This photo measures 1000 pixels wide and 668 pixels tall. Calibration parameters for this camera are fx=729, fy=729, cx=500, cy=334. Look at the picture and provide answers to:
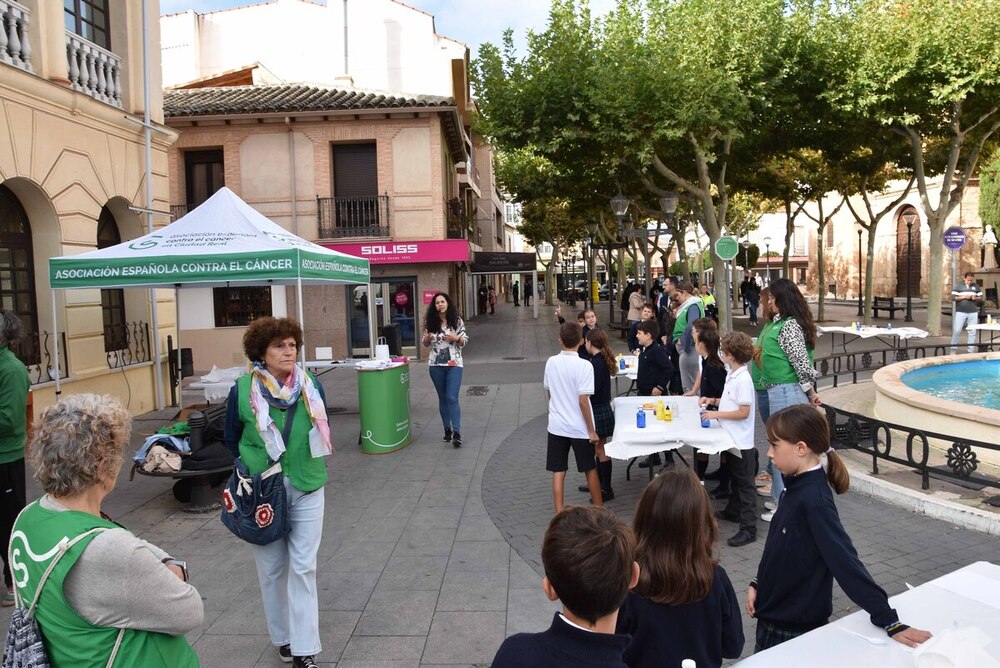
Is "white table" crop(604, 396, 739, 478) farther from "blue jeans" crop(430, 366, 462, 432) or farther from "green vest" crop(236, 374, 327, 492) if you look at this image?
"blue jeans" crop(430, 366, 462, 432)

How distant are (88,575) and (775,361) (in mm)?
4990

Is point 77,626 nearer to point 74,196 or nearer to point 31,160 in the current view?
point 31,160

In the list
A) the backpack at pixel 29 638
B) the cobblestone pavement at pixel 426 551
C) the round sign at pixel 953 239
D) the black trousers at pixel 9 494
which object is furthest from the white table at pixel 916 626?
the round sign at pixel 953 239

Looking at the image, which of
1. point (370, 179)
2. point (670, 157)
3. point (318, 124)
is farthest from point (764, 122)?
point (318, 124)

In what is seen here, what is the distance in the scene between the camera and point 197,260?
308 inches

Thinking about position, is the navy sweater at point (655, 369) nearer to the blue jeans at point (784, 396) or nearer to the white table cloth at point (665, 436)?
the white table cloth at point (665, 436)

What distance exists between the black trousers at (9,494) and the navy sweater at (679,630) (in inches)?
165

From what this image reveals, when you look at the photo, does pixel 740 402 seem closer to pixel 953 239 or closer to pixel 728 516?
pixel 728 516

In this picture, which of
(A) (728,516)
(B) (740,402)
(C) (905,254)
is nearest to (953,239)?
(A) (728,516)

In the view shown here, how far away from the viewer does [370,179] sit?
65.7ft

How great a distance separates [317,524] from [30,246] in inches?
337

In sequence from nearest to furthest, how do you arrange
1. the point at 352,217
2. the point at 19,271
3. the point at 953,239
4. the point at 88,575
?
the point at 88,575 → the point at 19,271 → the point at 953,239 → the point at 352,217

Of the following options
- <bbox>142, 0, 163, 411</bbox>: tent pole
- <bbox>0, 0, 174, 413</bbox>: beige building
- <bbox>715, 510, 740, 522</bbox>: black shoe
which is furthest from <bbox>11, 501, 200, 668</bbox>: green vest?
<bbox>142, 0, 163, 411</bbox>: tent pole

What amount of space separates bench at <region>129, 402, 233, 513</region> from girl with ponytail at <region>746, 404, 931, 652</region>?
519 cm
